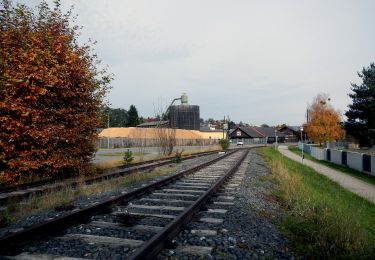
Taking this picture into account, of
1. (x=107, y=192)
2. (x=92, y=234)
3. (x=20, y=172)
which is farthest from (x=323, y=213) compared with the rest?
(x=20, y=172)

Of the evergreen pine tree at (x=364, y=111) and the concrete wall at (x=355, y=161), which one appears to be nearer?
the concrete wall at (x=355, y=161)

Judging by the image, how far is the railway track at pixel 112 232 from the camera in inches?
171

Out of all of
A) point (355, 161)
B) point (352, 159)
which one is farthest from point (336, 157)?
point (355, 161)

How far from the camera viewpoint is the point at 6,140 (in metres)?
10.7

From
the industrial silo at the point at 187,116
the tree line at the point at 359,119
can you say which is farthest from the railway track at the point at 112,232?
the industrial silo at the point at 187,116

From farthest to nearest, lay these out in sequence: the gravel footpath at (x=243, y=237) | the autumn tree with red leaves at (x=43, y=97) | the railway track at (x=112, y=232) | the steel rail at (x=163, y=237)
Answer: the autumn tree with red leaves at (x=43, y=97)
the gravel footpath at (x=243, y=237)
the railway track at (x=112, y=232)
the steel rail at (x=163, y=237)

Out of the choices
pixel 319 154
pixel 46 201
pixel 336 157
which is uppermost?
pixel 46 201

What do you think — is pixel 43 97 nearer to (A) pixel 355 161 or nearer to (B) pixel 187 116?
(A) pixel 355 161

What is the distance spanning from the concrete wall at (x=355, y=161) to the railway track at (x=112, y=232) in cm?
1882

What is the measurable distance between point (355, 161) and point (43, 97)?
2141 cm

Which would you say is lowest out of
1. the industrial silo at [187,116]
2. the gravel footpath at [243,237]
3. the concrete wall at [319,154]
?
the concrete wall at [319,154]

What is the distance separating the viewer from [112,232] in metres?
5.27

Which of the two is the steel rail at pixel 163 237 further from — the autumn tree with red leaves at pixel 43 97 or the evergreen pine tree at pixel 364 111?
the evergreen pine tree at pixel 364 111

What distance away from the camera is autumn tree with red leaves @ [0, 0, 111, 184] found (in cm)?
1080
